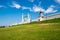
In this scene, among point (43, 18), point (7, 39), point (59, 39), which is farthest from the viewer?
point (43, 18)

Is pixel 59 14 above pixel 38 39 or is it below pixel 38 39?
above

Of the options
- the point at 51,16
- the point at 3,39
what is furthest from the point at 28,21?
the point at 3,39

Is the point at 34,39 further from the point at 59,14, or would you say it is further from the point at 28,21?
the point at 59,14

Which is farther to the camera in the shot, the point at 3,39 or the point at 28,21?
the point at 28,21

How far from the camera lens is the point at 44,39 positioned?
64.1ft

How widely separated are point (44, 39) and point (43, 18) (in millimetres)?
34621

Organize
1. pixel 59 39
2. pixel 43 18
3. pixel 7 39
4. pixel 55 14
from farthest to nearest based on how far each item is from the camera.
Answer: pixel 55 14
pixel 43 18
pixel 7 39
pixel 59 39

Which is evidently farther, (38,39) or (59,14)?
(59,14)

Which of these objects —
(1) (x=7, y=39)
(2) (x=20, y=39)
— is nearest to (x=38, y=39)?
(2) (x=20, y=39)

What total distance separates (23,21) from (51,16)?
10.7 meters

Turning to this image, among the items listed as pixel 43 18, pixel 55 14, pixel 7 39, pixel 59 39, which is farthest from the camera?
pixel 55 14

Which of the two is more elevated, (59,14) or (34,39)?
(59,14)

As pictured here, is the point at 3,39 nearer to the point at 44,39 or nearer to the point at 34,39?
the point at 34,39

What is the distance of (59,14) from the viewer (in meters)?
57.3
